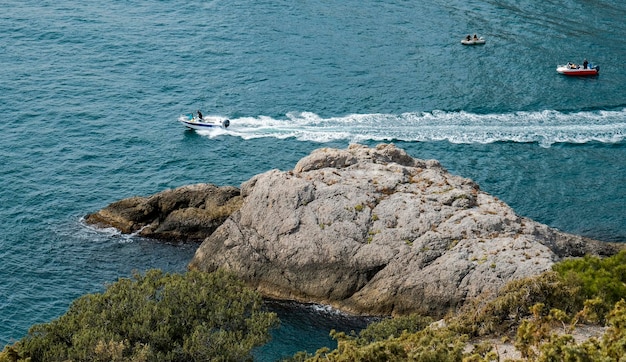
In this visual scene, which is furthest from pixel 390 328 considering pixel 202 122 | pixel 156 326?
pixel 202 122

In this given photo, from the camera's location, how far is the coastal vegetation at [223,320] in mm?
42378

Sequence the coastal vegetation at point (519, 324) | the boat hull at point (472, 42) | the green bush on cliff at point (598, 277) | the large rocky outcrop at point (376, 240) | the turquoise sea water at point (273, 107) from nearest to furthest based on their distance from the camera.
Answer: the coastal vegetation at point (519, 324) < the green bush on cliff at point (598, 277) < the large rocky outcrop at point (376, 240) < the turquoise sea water at point (273, 107) < the boat hull at point (472, 42)

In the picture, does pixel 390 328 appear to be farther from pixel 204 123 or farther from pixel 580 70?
pixel 580 70

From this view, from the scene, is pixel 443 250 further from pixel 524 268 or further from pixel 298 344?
pixel 298 344

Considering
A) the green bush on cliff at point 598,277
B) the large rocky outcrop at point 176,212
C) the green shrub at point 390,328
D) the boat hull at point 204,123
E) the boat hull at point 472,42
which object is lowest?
the large rocky outcrop at point 176,212

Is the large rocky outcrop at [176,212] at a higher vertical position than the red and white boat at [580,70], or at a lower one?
lower

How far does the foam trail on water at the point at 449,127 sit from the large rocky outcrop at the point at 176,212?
18.7m

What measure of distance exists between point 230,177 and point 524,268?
35306 millimetres

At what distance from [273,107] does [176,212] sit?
88.2 feet

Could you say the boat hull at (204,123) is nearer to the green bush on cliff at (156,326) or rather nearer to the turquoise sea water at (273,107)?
the turquoise sea water at (273,107)

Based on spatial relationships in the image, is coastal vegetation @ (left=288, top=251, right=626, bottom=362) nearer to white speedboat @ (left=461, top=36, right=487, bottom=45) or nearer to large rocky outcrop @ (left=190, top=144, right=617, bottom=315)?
large rocky outcrop @ (left=190, top=144, right=617, bottom=315)

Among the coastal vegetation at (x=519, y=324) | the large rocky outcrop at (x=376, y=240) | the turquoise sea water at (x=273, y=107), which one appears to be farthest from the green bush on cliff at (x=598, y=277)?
the turquoise sea water at (x=273, y=107)

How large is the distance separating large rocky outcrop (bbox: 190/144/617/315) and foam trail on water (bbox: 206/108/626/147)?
72.1 feet

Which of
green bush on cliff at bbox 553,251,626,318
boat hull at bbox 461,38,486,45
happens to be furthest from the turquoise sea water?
green bush on cliff at bbox 553,251,626,318
